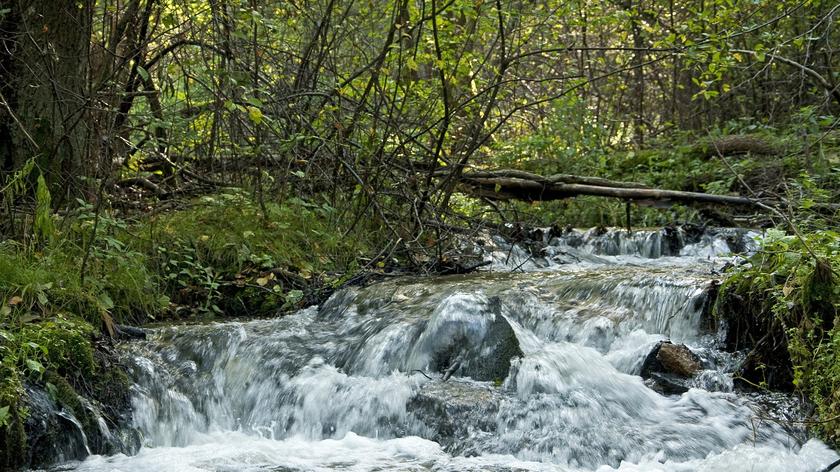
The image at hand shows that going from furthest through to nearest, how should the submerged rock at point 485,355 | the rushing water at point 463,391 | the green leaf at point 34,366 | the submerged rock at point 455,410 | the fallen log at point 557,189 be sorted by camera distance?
the fallen log at point 557,189 < the submerged rock at point 485,355 < the submerged rock at point 455,410 < the rushing water at point 463,391 < the green leaf at point 34,366

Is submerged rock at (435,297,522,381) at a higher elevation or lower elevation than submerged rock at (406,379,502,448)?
higher

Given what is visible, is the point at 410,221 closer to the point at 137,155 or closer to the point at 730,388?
the point at 137,155

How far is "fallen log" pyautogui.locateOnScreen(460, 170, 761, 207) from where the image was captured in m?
8.70

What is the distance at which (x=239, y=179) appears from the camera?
821 centimetres

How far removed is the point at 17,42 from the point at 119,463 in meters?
3.83

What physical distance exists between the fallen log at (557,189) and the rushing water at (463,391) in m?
2.38

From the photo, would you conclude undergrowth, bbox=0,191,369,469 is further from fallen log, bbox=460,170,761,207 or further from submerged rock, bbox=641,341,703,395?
submerged rock, bbox=641,341,703,395

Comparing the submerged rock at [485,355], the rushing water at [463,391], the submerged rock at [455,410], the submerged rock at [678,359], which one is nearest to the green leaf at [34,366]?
the rushing water at [463,391]

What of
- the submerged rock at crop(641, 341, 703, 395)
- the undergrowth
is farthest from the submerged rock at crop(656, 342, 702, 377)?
the undergrowth

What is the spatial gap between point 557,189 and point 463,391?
4870 mm

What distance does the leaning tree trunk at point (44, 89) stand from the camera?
20.2 feet

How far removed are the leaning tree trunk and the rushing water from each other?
1.82 m

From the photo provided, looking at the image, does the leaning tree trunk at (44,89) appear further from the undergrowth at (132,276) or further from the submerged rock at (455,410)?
the submerged rock at (455,410)

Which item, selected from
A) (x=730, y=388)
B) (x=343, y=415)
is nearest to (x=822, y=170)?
(x=730, y=388)
